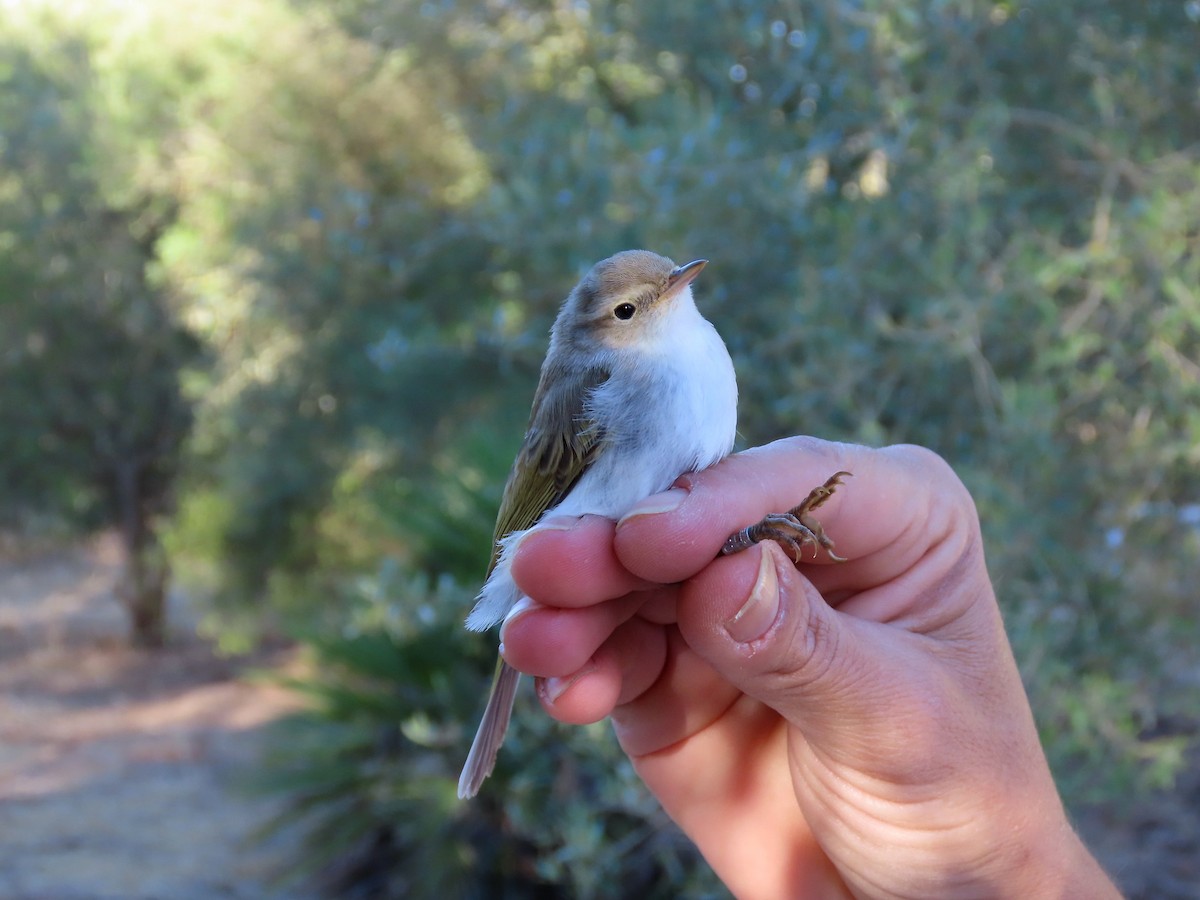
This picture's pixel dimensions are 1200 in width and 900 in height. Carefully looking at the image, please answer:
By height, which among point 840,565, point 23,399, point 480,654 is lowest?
point 23,399

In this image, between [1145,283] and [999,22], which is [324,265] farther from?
[1145,283]

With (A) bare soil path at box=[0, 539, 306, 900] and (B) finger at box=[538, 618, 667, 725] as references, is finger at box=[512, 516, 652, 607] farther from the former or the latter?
(A) bare soil path at box=[0, 539, 306, 900]

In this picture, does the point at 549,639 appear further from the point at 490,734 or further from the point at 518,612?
the point at 490,734

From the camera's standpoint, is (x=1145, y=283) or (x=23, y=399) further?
(x=23, y=399)

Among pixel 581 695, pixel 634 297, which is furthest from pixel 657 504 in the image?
Answer: pixel 634 297

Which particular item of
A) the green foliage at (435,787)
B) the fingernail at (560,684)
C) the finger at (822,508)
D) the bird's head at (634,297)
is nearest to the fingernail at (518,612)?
the fingernail at (560,684)

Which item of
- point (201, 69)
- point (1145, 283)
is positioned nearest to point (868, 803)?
point (1145, 283)

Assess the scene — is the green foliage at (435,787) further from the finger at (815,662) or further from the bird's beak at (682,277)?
the bird's beak at (682,277)
